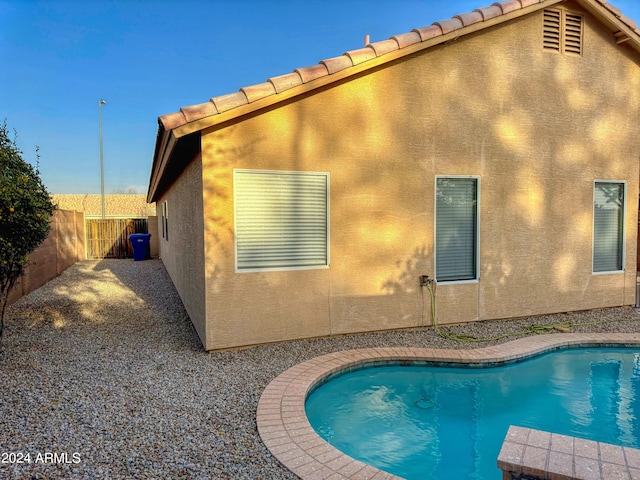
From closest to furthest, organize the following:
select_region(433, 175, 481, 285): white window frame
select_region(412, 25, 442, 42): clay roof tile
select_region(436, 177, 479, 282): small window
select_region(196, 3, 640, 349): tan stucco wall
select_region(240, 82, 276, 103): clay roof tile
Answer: select_region(240, 82, 276, 103): clay roof tile
select_region(196, 3, 640, 349): tan stucco wall
select_region(412, 25, 442, 42): clay roof tile
select_region(433, 175, 481, 285): white window frame
select_region(436, 177, 479, 282): small window

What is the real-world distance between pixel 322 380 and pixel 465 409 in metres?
1.95

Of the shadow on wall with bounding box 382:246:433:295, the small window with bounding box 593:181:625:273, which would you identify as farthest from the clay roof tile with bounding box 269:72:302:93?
the small window with bounding box 593:181:625:273

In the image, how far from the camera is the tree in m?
5.74

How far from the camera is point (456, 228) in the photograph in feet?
26.3

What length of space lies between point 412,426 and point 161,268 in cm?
1600

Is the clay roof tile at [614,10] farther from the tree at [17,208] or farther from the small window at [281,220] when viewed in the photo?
the tree at [17,208]

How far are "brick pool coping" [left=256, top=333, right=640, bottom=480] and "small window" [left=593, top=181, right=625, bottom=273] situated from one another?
92.2 inches

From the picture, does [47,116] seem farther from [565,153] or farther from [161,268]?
[565,153]

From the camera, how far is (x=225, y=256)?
6402mm

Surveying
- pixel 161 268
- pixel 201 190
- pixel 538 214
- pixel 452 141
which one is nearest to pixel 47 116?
pixel 161 268

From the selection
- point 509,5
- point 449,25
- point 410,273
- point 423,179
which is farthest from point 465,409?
point 509,5

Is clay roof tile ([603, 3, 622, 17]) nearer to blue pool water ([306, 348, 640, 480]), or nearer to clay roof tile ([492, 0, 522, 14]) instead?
clay roof tile ([492, 0, 522, 14])

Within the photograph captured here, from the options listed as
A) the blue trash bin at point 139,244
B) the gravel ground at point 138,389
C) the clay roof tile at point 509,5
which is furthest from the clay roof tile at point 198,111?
the blue trash bin at point 139,244

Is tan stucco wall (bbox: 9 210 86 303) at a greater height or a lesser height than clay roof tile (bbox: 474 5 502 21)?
lesser
